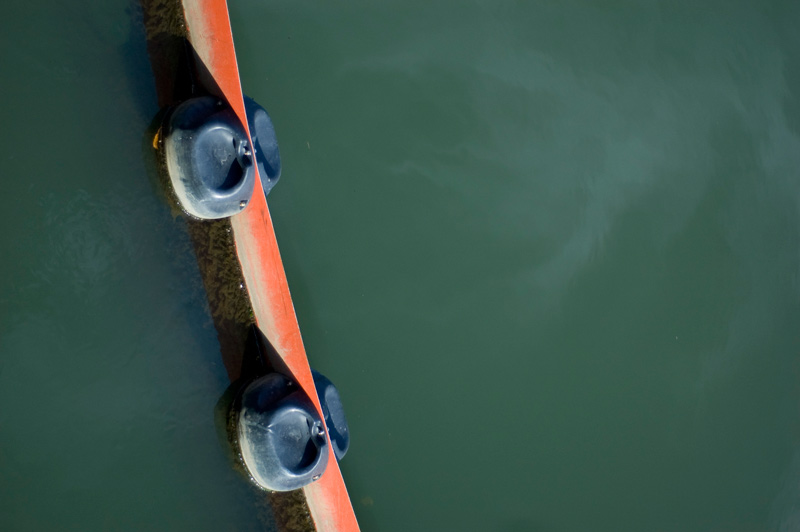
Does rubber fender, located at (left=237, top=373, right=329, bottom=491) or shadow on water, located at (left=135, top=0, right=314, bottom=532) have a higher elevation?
shadow on water, located at (left=135, top=0, right=314, bottom=532)

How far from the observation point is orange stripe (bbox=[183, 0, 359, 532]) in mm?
2279

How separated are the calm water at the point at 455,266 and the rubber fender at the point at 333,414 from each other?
178 millimetres

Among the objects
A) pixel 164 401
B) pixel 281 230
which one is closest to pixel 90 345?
pixel 164 401

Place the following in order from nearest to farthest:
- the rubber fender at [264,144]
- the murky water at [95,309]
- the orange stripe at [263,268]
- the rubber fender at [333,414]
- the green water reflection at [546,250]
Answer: the murky water at [95,309]
the orange stripe at [263,268]
the rubber fender at [264,144]
the rubber fender at [333,414]
the green water reflection at [546,250]

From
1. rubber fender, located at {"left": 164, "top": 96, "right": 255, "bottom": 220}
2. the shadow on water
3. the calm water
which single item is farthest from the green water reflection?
rubber fender, located at {"left": 164, "top": 96, "right": 255, "bottom": 220}

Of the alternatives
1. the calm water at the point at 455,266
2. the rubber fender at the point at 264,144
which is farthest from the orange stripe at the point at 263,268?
the calm water at the point at 455,266

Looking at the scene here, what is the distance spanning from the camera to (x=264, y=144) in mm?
2424

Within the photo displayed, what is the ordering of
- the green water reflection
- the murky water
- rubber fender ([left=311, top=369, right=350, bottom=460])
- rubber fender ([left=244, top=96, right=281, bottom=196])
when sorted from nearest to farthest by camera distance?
the murky water < rubber fender ([left=244, top=96, right=281, bottom=196]) < rubber fender ([left=311, top=369, right=350, bottom=460]) < the green water reflection

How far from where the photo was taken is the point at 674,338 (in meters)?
3.58

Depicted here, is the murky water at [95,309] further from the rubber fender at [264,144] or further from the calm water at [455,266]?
the rubber fender at [264,144]

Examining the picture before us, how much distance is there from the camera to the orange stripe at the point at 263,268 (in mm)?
2279

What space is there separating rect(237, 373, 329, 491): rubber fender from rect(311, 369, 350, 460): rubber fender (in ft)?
0.41

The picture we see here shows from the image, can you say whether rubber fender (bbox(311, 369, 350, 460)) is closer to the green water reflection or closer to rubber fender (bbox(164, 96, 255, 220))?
the green water reflection

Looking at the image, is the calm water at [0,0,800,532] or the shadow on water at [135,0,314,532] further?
the shadow on water at [135,0,314,532]
